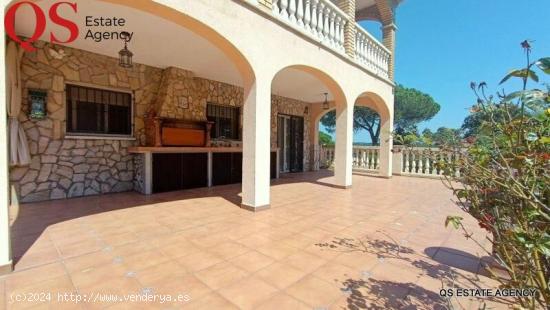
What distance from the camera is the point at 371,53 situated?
8.12 metres

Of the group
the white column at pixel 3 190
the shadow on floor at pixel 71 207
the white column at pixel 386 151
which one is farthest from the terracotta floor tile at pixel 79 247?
the white column at pixel 386 151

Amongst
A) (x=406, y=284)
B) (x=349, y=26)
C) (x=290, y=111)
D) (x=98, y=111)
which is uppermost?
(x=349, y=26)

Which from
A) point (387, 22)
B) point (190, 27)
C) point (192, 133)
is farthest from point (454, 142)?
point (387, 22)

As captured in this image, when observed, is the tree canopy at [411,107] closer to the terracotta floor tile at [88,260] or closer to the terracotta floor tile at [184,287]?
the terracotta floor tile at [88,260]

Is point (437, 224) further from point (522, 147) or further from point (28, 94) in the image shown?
point (28, 94)

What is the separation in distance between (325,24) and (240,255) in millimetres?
5627

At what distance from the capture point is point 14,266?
2.40m

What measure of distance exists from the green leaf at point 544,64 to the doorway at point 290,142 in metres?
9.45

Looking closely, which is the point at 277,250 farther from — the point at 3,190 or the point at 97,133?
the point at 97,133

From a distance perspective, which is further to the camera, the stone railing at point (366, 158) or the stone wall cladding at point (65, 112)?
the stone railing at point (366, 158)

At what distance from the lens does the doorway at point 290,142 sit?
10508 mm

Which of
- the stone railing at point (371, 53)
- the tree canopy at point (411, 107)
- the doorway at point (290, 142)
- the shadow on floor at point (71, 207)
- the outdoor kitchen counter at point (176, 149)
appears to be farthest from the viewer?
the tree canopy at point (411, 107)

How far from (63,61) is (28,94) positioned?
93 cm

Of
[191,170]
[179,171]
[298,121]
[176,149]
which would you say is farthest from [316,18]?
[298,121]
